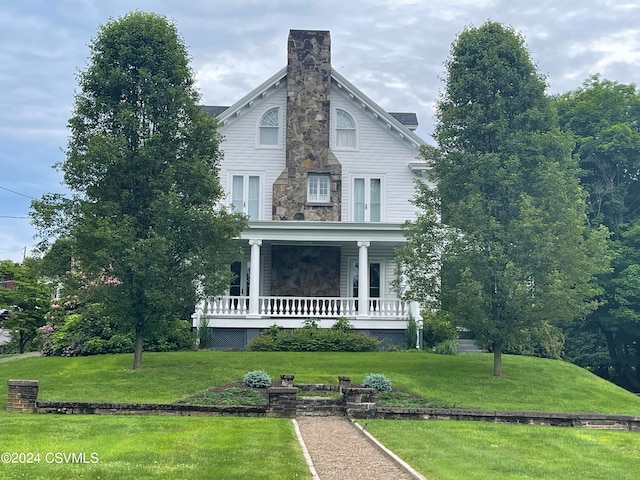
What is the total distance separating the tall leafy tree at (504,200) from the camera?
1791cm

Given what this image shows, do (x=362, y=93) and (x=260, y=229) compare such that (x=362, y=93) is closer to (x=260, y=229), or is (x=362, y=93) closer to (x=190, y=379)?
(x=260, y=229)

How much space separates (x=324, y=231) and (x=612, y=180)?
16480 mm

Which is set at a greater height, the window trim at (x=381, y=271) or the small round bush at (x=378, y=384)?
the window trim at (x=381, y=271)

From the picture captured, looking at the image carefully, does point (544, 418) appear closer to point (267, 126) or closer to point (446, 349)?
point (446, 349)

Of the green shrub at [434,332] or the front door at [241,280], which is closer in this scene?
the green shrub at [434,332]

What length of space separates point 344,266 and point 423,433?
17.0 meters

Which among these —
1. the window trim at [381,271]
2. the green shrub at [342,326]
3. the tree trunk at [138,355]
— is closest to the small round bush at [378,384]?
the tree trunk at [138,355]

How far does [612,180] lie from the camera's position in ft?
109

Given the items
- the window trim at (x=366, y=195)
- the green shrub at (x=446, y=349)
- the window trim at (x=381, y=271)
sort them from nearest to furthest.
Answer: the green shrub at (x=446, y=349), the window trim at (x=381, y=271), the window trim at (x=366, y=195)

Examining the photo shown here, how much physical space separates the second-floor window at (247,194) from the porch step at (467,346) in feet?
32.7

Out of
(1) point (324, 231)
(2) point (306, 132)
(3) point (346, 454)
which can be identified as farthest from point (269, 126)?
(3) point (346, 454)

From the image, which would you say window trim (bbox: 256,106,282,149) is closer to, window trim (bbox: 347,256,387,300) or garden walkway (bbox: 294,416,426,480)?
window trim (bbox: 347,256,387,300)

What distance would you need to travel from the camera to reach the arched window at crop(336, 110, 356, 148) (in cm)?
2953

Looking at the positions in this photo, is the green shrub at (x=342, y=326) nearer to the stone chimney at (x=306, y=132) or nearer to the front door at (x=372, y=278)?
the front door at (x=372, y=278)
